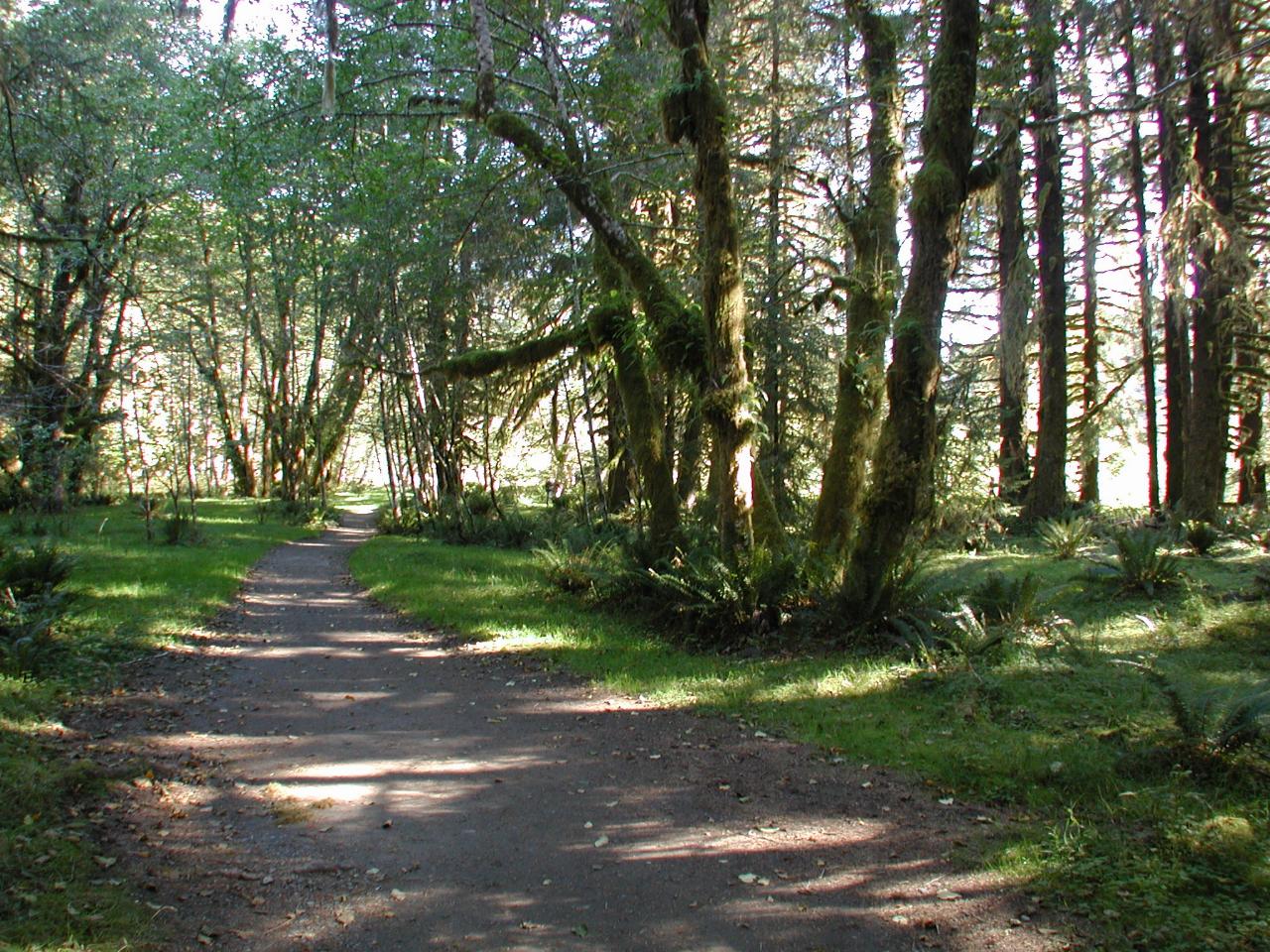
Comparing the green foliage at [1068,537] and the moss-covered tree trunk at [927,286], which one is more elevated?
the moss-covered tree trunk at [927,286]

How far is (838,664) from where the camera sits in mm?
7984

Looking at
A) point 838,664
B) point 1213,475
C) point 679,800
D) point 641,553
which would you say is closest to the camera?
point 679,800

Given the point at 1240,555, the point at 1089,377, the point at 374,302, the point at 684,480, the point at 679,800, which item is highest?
the point at 374,302

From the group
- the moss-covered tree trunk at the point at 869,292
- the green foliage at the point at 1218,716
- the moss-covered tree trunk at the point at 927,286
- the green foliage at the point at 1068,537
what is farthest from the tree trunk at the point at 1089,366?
the green foliage at the point at 1218,716

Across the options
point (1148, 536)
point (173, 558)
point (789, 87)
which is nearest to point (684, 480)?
point (789, 87)

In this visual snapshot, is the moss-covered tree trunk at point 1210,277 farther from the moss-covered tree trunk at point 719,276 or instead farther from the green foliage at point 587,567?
the green foliage at point 587,567

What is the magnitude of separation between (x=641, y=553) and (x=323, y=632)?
4.25 m

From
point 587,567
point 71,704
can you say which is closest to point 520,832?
point 71,704

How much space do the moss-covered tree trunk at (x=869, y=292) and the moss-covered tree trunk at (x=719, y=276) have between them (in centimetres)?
116

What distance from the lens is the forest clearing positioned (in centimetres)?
429

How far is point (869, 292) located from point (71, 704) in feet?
29.7

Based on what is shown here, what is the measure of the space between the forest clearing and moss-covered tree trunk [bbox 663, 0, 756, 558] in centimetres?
5

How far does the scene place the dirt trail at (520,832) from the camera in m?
3.86

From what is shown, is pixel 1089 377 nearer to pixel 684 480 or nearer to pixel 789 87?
pixel 684 480
